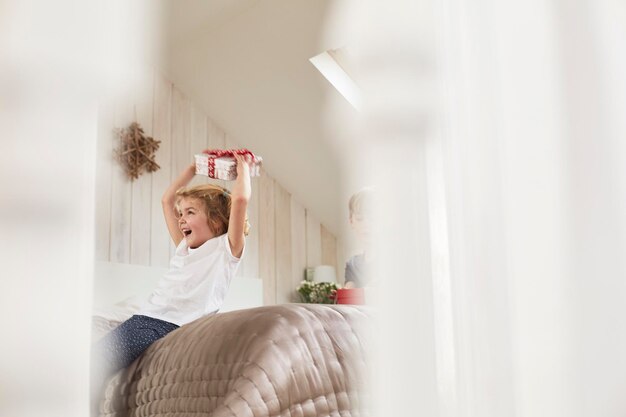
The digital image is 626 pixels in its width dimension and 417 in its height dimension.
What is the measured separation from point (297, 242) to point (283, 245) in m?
Answer: 0.10

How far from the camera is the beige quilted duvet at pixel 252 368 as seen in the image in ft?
2.56

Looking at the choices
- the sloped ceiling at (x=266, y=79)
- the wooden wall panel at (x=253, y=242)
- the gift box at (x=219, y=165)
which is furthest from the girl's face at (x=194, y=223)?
the wooden wall panel at (x=253, y=242)

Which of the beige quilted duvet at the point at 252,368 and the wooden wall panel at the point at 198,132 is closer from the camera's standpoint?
the beige quilted duvet at the point at 252,368

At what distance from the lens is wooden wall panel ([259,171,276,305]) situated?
363cm

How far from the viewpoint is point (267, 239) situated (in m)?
3.68

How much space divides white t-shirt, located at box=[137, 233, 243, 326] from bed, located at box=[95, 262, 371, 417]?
455 mm

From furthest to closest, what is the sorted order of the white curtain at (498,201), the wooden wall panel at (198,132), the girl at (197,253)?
the wooden wall panel at (198,132), the girl at (197,253), the white curtain at (498,201)

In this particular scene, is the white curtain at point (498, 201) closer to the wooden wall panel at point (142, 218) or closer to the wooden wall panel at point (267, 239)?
the wooden wall panel at point (142, 218)

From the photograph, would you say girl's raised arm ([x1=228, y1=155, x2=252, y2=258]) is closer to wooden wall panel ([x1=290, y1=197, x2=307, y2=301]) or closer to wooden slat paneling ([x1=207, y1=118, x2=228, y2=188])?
wooden slat paneling ([x1=207, y1=118, x2=228, y2=188])

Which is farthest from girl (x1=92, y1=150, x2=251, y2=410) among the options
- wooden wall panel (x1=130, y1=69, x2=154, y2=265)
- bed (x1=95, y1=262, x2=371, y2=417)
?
wooden wall panel (x1=130, y1=69, x2=154, y2=265)

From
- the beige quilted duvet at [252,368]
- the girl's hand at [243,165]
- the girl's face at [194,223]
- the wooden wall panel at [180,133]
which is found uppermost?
the wooden wall panel at [180,133]

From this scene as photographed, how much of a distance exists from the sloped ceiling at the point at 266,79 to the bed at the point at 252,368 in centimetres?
182

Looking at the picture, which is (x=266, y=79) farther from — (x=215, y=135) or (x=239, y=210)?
(x=239, y=210)

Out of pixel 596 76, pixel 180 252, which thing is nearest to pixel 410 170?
pixel 596 76
